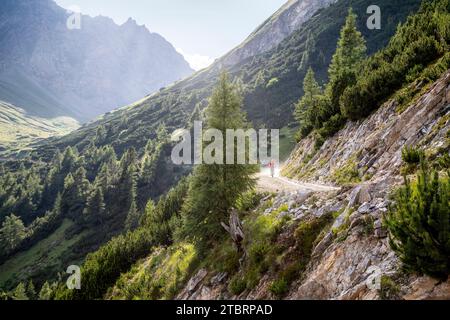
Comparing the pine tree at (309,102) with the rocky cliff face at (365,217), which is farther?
the pine tree at (309,102)

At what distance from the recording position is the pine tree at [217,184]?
60.2ft

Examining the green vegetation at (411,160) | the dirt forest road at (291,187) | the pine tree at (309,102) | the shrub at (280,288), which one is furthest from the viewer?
the pine tree at (309,102)

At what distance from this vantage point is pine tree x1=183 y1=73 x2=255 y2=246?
18344 mm

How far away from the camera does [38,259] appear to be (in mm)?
75125

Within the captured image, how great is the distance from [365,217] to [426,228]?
310cm

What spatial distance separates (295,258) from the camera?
11.1 metres

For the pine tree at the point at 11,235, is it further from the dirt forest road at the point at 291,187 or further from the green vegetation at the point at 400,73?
the green vegetation at the point at 400,73

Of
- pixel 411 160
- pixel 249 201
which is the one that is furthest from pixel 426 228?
pixel 249 201

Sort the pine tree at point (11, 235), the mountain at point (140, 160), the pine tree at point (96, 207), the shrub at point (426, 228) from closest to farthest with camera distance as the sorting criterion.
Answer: the shrub at point (426, 228) < the mountain at point (140, 160) < the pine tree at point (11, 235) < the pine tree at point (96, 207)

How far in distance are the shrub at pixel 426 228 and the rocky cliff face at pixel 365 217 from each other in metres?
0.48

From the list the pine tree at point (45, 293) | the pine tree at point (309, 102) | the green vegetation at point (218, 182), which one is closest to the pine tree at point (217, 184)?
the green vegetation at point (218, 182)

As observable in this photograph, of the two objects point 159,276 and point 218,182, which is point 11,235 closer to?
point 159,276

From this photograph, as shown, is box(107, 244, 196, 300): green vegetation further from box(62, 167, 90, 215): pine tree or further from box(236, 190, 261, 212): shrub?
box(62, 167, 90, 215): pine tree

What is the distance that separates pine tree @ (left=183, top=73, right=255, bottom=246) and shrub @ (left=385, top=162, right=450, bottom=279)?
39.3 feet
